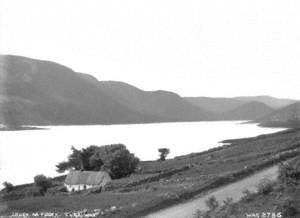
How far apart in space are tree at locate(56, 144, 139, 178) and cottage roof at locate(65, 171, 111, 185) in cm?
424

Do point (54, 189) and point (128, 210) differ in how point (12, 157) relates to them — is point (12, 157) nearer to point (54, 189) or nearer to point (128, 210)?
point (54, 189)

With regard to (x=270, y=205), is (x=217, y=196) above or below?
below

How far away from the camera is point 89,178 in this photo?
222ft

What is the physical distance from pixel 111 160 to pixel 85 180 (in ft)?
20.0

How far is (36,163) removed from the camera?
118m

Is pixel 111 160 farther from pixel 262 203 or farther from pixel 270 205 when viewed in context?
pixel 270 205

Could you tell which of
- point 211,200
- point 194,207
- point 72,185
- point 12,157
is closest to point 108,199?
point 194,207

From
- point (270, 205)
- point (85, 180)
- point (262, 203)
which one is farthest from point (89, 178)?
point (270, 205)

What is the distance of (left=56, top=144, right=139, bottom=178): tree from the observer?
239ft

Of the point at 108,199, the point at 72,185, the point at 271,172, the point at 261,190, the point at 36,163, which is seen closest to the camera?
the point at 261,190

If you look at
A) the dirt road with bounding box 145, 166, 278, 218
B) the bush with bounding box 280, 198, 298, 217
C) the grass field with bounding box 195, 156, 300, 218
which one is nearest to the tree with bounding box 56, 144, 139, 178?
the dirt road with bounding box 145, 166, 278, 218

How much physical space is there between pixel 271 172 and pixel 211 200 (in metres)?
10.9

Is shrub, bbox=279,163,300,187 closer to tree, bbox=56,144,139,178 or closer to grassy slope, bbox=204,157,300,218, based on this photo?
grassy slope, bbox=204,157,300,218

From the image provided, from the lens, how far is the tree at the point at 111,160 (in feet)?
239
